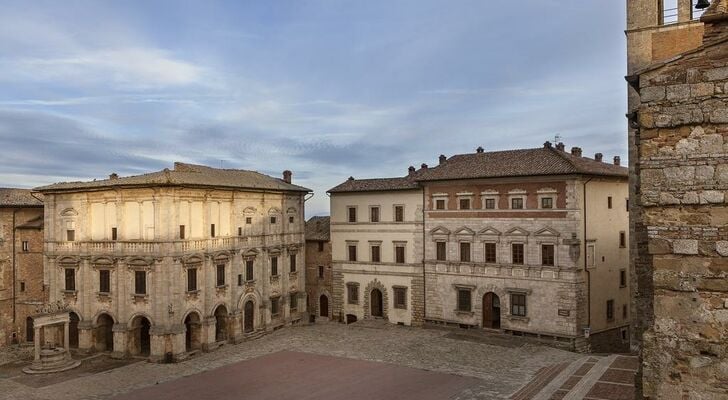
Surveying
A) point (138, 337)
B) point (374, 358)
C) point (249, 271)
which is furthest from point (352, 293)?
point (138, 337)

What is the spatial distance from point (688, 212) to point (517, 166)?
26.2 meters

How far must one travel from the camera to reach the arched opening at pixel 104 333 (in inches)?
1265

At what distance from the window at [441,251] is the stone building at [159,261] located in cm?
1191

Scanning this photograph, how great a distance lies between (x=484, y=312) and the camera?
34438 millimetres

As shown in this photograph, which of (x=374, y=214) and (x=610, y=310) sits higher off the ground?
(x=374, y=214)

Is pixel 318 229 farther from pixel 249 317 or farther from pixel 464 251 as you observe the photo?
pixel 464 251

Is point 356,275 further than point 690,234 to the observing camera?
Yes

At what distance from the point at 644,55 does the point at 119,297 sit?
99.1 feet

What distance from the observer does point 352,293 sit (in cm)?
4025

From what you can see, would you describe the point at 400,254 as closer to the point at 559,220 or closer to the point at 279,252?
the point at 279,252

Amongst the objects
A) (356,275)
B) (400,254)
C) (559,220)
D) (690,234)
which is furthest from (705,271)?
(356,275)

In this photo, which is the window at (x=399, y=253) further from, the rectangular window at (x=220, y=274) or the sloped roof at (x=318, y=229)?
the rectangular window at (x=220, y=274)

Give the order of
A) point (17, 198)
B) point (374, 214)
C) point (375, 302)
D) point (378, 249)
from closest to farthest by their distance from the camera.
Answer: point (17, 198), point (378, 249), point (374, 214), point (375, 302)

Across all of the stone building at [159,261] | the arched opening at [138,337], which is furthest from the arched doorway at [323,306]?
the arched opening at [138,337]
